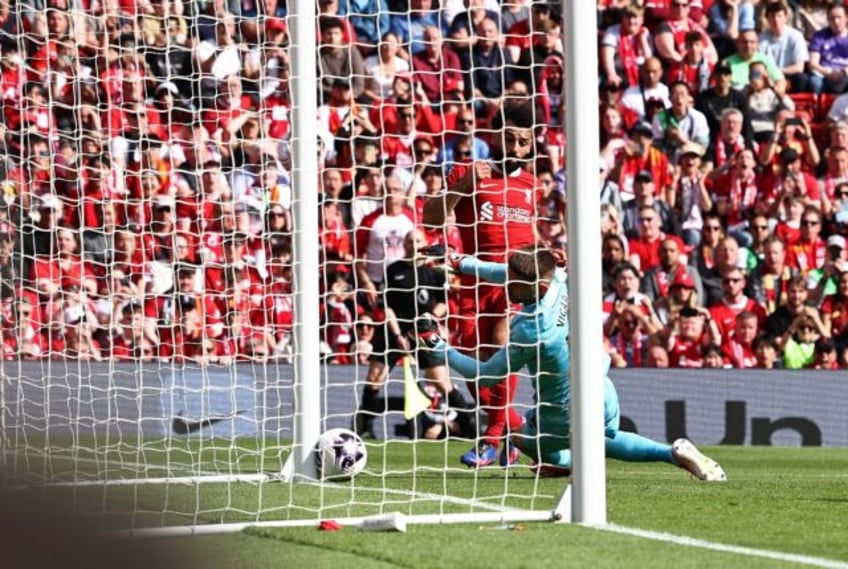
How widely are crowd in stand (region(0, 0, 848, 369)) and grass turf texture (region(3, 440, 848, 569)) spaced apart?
5.58ft

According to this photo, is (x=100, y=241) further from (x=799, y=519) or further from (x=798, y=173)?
(x=798, y=173)

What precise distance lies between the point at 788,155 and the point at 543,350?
25.9 feet

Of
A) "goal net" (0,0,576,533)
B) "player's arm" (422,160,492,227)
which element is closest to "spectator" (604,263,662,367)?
"goal net" (0,0,576,533)

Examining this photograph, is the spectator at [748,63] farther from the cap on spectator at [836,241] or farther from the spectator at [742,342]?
the spectator at [742,342]

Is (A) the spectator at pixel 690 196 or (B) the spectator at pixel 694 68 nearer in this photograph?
(A) the spectator at pixel 690 196

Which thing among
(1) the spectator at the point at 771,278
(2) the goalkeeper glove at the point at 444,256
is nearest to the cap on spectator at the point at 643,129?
(1) the spectator at the point at 771,278

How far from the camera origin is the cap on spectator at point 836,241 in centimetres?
1398

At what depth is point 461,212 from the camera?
30.8 ft

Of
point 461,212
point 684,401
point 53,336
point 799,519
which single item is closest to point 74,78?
point 461,212

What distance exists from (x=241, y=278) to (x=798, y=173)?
6578 mm

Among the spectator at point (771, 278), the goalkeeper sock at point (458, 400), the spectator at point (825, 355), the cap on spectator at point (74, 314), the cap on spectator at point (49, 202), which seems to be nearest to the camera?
the cap on spectator at point (49, 202)

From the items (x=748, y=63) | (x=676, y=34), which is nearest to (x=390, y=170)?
(x=676, y=34)

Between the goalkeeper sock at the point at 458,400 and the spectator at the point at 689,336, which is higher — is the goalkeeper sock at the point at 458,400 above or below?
below

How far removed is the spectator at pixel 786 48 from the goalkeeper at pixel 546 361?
8.16 meters
